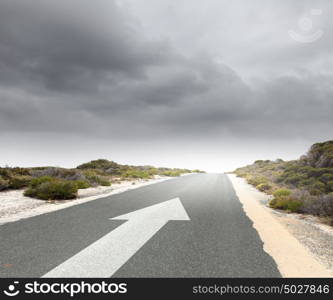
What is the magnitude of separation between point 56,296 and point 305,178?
24287mm

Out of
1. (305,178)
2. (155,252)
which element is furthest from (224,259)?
(305,178)

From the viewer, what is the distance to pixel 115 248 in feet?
13.4

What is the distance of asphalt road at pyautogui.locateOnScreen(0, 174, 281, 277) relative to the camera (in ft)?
10.8

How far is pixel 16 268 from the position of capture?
3277 mm

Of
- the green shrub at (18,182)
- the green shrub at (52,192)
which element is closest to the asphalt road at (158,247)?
the green shrub at (52,192)

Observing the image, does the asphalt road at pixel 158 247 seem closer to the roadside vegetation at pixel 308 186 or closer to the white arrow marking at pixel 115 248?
the white arrow marking at pixel 115 248

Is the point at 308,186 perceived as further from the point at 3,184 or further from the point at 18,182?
the point at 3,184

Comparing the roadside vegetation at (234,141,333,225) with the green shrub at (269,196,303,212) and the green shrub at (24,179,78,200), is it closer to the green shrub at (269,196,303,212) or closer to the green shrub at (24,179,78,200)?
the green shrub at (269,196,303,212)

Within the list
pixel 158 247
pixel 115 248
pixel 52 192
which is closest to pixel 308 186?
pixel 158 247

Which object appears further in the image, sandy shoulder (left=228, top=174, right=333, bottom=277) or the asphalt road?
sandy shoulder (left=228, top=174, right=333, bottom=277)

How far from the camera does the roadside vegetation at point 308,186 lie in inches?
337
